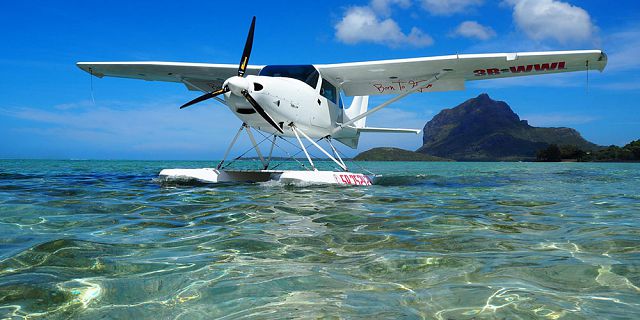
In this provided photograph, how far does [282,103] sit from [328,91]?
2.91 m

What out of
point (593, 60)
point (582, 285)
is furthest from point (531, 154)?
point (582, 285)

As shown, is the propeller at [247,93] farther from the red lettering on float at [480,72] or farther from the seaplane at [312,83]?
the red lettering on float at [480,72]

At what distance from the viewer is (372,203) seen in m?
6.94

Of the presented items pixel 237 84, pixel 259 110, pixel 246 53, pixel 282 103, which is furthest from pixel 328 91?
pixel 237 84

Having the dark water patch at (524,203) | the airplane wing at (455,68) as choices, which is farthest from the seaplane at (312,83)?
the dark water patch at (524,203)

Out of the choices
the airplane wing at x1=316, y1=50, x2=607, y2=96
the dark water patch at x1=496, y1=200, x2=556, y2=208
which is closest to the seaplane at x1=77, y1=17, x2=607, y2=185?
the airplane wing at x1=316, y1=50, x2=607, y2=96

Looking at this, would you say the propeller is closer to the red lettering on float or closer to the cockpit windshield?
the cockpit windshield

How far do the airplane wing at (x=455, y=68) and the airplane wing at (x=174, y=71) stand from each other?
2894 mm

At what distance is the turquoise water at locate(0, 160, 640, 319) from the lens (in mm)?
2172

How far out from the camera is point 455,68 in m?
11.9

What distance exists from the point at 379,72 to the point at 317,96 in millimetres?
2415

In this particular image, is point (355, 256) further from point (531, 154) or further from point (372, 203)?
point (531, 154)

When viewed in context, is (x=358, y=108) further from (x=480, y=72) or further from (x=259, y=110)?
(x=259, y=110)

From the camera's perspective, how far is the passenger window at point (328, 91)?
12.3m
